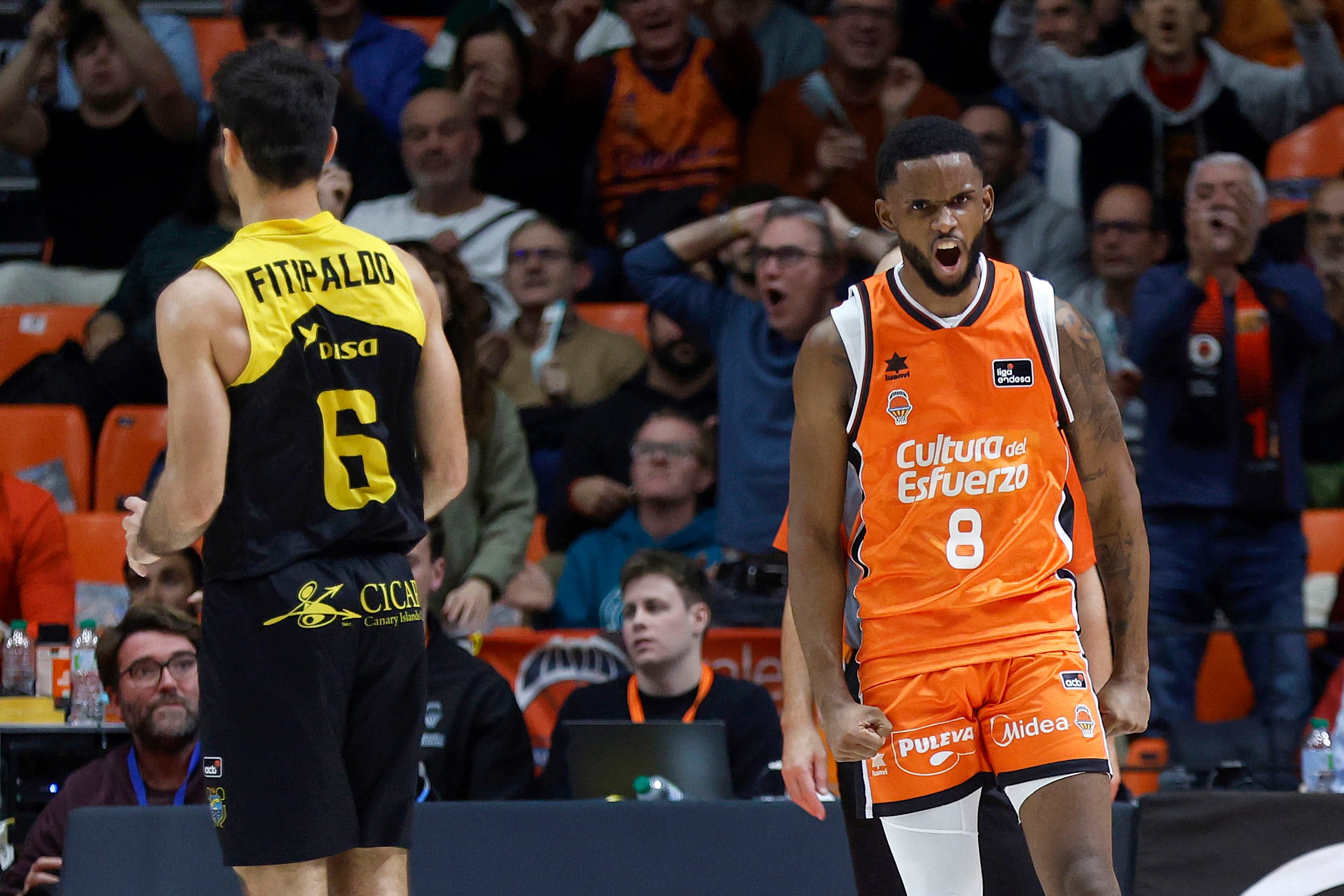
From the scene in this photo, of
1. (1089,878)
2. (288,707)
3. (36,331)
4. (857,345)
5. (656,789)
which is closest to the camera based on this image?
(1089,878)

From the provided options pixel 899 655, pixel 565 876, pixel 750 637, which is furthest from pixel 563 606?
pixel 899 655

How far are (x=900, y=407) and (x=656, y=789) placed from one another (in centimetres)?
229

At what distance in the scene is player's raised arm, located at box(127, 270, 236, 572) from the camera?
3145 millimetres

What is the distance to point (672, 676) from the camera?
6.14 meters

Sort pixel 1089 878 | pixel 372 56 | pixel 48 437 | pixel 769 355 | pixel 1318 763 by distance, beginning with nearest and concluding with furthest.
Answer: pixel 1089 878, pixel 1318 763, pixel 769 355, pixel 48 437, pixel 372 56

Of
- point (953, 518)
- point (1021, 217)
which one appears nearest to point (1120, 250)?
point (1021, 217)

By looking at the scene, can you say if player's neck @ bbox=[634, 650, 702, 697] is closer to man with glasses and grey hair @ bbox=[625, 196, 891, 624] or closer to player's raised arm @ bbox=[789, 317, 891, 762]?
man with glasses and grey hair @ bbox=[625, 196, 891, 624]

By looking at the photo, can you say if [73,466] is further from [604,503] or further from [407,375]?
[407,375]

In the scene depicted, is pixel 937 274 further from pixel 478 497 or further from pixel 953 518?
pixel 478 497

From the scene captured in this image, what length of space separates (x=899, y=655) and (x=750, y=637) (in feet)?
10.5

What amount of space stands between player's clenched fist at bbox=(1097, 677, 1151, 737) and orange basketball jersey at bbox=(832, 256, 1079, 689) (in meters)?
0.14

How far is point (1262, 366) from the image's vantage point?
271 inches

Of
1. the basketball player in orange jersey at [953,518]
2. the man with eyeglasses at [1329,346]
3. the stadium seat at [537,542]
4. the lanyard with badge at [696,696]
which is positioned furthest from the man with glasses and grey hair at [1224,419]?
the basketball player in orange jersey at [953,518]

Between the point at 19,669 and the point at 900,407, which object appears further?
the point at 19,669
